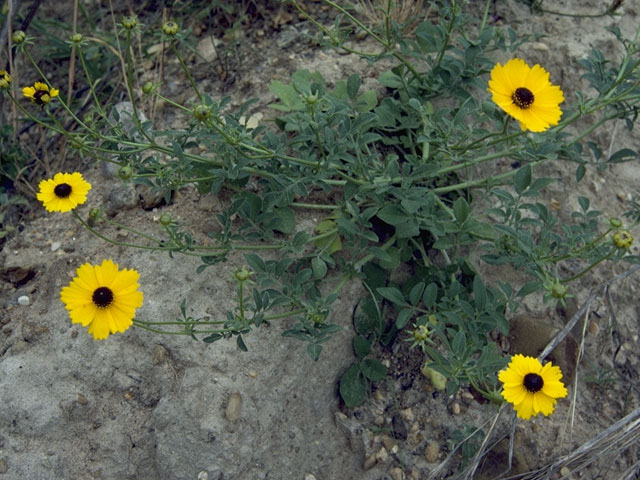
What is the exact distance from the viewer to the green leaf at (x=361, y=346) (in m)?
2.67

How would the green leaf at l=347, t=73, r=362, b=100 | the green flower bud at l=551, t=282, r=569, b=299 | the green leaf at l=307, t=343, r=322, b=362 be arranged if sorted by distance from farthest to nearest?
the green leaf at l=347, t=73, r=362, b=100 < the green leaf at l=307, t=343, r=322, b=362 < the green flower bud at l=551, t=282, r=569, b=299

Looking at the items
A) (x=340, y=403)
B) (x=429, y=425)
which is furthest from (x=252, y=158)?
(x=429, y=425)

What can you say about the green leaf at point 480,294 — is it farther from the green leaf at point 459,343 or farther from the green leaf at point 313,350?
the green leaf at point 313,350

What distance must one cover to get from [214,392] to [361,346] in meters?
0.60

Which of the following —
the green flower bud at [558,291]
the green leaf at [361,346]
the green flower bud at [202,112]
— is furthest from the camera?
the green leaf at [361,346]

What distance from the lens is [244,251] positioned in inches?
107

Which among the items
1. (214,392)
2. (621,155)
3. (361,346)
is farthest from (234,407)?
(621,155)

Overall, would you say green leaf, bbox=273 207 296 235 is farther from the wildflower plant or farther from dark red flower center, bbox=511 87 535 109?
dark red flower center, bbox=511 87 535 109

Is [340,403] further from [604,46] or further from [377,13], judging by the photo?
[604,46]

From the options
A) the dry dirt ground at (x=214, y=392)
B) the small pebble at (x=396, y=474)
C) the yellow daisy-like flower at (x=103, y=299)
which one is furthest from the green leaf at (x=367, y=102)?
the small pebble at (x=396, y=474)

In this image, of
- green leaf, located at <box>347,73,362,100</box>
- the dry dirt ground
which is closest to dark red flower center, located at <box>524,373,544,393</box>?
the dry dirt ground

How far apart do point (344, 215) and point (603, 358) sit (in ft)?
4.19

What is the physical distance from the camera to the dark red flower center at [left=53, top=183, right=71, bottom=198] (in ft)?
7.43

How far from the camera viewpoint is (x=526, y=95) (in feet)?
7.25
